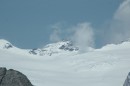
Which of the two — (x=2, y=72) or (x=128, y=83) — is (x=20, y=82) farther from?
(x=128, y=83)

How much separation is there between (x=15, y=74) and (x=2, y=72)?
0.92m

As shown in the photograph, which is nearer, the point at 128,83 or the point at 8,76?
the point at 8,76

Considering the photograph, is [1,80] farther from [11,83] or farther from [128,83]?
[128,83]

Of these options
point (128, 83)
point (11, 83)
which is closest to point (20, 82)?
point (11, 83)

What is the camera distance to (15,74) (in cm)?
2867

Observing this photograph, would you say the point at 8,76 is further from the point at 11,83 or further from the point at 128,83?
the point at 128,83

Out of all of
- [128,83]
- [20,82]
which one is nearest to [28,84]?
[20,82]

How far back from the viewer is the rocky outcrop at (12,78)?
92.7 ft

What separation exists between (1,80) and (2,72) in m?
0.49

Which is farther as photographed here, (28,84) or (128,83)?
(128,83)

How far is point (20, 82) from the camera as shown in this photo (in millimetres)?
28203

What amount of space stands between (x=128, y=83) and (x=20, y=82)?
9443mm

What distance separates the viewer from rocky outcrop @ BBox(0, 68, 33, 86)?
28.2 metres

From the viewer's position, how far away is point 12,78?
28.4m
